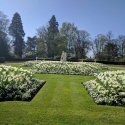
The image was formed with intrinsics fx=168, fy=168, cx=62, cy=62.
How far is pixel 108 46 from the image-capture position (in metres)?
44.8

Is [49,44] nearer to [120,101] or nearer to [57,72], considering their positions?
[57,72]

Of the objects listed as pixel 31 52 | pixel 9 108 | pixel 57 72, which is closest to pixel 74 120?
pixel 9 108

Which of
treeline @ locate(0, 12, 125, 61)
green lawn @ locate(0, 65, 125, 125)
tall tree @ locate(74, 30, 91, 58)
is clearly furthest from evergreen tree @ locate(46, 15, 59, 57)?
green lawn @ locate(0, 65, 125, 125)

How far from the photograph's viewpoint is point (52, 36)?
4778 cm

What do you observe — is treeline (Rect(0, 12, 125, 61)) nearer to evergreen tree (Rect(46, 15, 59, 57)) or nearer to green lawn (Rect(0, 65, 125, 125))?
evergreen tree (Rect(46, 15, 59, 57))

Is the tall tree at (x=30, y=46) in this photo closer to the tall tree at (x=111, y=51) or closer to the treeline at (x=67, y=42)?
the treeline at (x=67, y=42)

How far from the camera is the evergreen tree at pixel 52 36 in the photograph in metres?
45.6

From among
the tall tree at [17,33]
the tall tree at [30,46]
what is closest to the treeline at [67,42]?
the tall tree at [17,33]

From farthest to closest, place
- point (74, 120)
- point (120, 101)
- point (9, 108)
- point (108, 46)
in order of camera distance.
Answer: point (108, 46)
point (120, 101)
point (9, 108)
point (74, 120)

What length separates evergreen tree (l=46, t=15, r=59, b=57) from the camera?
150 ft

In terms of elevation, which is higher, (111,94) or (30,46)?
(30,46)

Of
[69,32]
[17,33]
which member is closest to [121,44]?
[69,32]

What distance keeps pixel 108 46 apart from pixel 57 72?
1373 inches

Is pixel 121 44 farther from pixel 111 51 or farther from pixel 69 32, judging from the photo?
pixel 69 32
